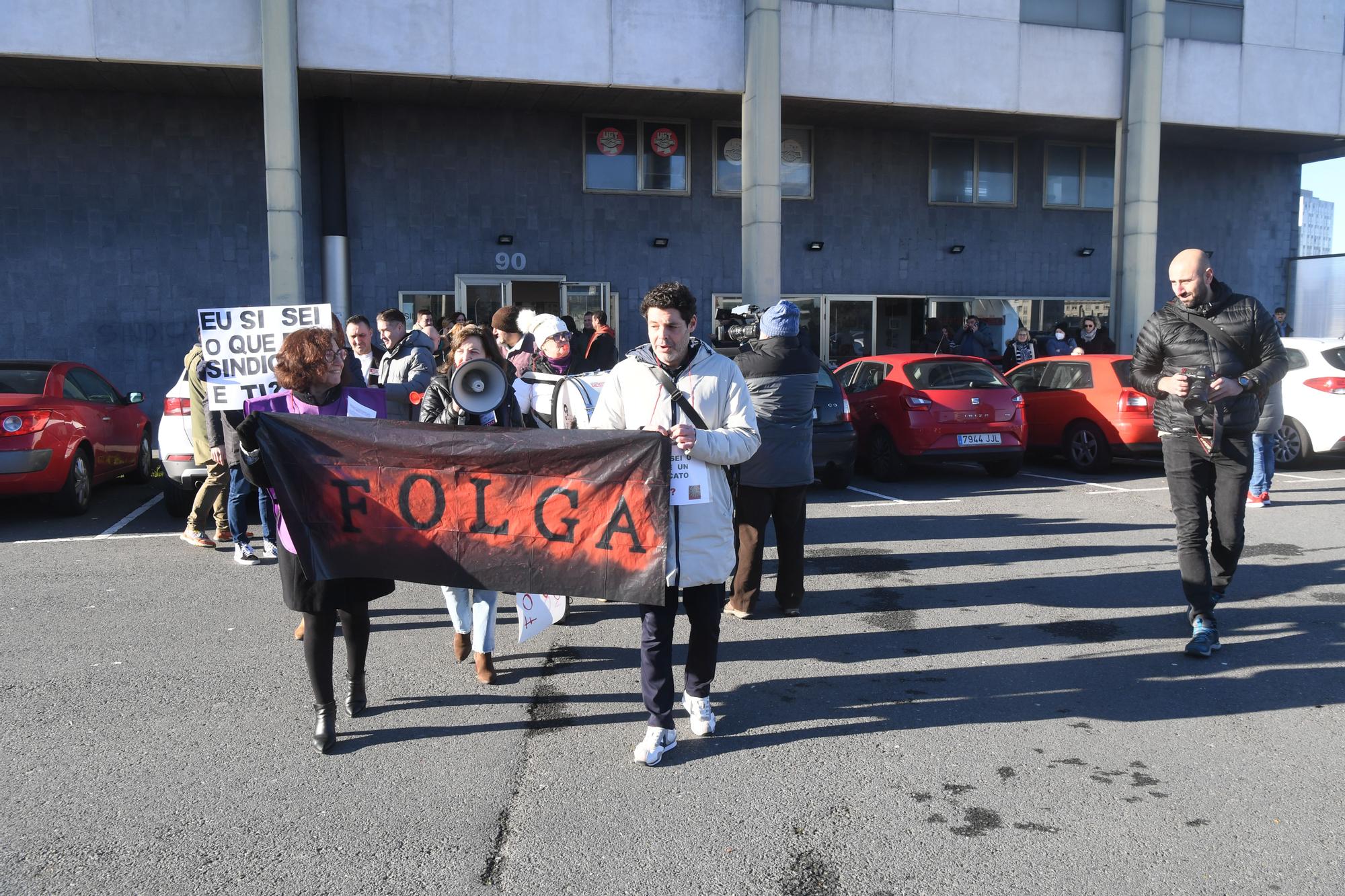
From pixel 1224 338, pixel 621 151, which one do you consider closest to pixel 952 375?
pixel 1224 338

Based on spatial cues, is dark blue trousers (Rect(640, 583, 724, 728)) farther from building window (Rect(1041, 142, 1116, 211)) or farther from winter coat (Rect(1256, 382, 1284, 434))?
building window (Rect(1041, 142, 1116, 211))

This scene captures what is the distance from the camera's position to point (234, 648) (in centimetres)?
587

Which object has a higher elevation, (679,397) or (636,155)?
(636,155)

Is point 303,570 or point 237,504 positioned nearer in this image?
point 303,570

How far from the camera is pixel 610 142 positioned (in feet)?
60.2

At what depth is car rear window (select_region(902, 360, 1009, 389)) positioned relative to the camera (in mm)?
11922

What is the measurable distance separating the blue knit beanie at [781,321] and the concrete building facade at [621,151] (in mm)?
10133

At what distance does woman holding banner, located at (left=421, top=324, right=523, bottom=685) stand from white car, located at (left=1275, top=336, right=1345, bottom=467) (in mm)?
10746

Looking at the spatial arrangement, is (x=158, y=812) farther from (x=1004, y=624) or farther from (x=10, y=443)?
(x=10, y=443)

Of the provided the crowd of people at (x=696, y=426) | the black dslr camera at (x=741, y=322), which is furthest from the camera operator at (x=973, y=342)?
the crowd of people at (x=696, y=426)

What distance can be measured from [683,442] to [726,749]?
137 centimetres

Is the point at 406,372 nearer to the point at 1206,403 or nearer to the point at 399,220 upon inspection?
the point at 1206,403

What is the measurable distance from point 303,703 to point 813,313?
1581cm

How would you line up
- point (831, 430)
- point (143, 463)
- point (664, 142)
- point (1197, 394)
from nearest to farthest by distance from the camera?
point (1197, 394)
point (831, 430)
point (143, 463)
point (664, 142)
